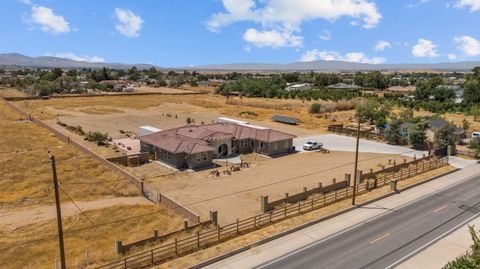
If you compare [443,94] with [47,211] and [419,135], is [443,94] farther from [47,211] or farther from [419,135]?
[47,211]

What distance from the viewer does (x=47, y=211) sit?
3011 centimetres

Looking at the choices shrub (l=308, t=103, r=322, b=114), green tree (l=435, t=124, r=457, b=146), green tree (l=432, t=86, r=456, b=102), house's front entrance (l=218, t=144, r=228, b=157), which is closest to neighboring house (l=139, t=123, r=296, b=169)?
house's front entrance (l=218, t=144, r=228, b=157)

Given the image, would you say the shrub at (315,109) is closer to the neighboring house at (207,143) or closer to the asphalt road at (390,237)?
the neighboring house at (207,143)

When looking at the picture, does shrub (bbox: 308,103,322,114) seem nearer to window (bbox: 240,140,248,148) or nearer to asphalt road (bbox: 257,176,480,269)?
window (bbox: 240,140,248,148)

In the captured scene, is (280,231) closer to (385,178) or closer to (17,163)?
(385,178)

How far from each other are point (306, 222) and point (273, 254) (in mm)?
5052

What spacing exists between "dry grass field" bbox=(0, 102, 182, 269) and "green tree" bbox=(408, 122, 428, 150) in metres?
37.8

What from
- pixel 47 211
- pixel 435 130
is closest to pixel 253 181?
pixel 47 211

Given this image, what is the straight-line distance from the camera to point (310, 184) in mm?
36500

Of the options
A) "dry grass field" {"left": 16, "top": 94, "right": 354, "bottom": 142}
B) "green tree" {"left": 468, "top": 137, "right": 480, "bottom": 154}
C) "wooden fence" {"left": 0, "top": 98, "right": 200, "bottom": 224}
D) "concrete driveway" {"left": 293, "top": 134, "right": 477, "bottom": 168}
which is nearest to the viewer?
"wooden fence" {"left": 0, "top": 98, "right": 200, "bottom": 224}

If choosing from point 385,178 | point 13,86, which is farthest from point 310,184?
point 13,86

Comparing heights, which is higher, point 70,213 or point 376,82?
point 376,82

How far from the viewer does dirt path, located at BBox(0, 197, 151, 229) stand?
28198 millimetres

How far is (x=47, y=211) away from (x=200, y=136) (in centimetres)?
2094
